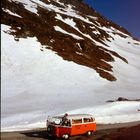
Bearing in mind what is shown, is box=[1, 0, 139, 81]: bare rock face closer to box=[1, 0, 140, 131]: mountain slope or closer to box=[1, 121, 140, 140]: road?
box=[1, 0, 140, 131]: mountain slope

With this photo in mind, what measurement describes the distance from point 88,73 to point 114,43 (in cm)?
4547

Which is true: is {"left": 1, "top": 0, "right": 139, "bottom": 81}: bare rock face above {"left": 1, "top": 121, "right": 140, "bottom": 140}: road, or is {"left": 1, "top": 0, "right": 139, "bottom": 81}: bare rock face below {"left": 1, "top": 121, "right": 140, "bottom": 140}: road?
above

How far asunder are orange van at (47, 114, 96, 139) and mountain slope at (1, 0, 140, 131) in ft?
18.9

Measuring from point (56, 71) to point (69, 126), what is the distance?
113 ft

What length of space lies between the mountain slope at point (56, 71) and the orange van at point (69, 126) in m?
5.75

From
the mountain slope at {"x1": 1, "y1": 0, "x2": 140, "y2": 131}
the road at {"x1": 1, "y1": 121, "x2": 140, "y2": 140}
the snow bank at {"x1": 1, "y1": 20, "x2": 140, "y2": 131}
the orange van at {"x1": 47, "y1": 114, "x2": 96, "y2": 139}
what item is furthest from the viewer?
the mountain slope at {"x1": 1, "y1": 0, "x2": 140, "y2": 131}

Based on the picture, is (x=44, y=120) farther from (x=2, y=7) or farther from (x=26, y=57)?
(x=2, y=7)

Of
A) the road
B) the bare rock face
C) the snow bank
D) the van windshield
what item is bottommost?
the road

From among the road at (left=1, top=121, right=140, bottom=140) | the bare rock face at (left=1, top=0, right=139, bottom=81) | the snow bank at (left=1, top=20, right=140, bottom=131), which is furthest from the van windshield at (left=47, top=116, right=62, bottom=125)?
the bare rock face at (left=1, top=0, right=139, bottom=81)

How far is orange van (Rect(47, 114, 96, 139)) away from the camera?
1422 inches

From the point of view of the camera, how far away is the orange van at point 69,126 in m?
36.1

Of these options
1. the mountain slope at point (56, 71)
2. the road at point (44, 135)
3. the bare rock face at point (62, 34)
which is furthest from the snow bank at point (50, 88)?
the bare rock face at point (62, 34)

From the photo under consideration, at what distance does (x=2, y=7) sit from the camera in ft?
303

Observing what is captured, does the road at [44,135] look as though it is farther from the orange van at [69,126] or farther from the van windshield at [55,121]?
the van windshield at [55,121]
